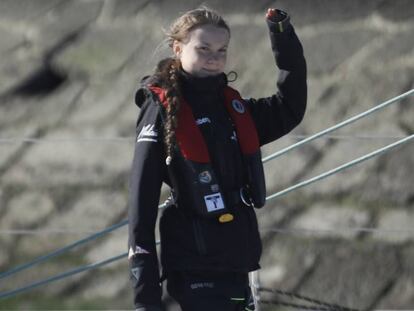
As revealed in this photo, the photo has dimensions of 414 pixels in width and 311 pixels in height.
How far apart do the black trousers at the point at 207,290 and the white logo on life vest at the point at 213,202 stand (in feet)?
0.50

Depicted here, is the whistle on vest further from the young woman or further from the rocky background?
the rocky background

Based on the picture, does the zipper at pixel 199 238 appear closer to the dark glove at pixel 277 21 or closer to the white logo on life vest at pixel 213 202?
the white logo on life vest at pixel 213 202

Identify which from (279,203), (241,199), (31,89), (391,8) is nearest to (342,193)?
(279,203)

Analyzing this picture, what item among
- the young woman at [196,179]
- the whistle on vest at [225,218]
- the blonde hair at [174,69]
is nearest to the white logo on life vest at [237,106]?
the young woman at [196,179]

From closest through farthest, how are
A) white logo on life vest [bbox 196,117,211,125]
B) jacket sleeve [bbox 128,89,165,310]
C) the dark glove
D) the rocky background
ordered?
jacket sleeve [bbox 128,89,165,310] < white logo on life vest [bbox 196,117,211,125] < the dark glove < the rocky background

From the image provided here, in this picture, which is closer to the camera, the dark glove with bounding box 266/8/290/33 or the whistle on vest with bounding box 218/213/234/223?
the whistle on vest with bounding box 218/213/234/223

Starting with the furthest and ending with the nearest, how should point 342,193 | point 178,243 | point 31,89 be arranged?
point 31,89 → point 342,193 → point 178,243

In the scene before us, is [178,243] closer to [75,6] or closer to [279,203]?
[279,203]

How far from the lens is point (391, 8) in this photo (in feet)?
17.1

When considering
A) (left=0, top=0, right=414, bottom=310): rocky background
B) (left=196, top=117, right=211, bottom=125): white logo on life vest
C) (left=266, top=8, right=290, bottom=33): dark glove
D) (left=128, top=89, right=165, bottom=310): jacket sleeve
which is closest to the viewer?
(left=128, top=89, right=165, bottom=310): jacket sleeve

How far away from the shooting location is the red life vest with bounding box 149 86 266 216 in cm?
303

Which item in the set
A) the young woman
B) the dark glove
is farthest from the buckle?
the dark glove

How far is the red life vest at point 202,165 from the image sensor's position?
303 centimetres

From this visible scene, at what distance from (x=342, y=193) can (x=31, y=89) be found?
1.39m
